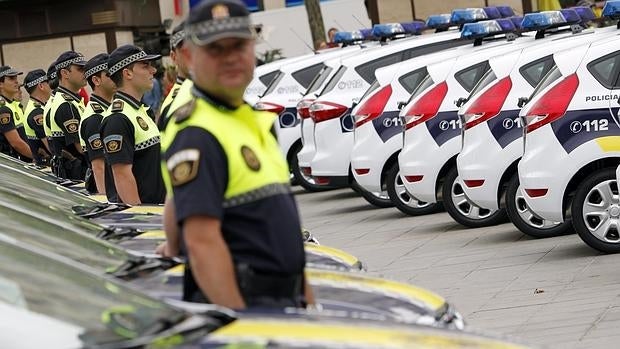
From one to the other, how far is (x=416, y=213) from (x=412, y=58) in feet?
7.16

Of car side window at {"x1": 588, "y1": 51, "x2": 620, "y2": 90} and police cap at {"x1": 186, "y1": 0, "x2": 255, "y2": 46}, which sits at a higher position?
police cap at {"x1": 186, "y1": 0, "x2": 255, "y2": 46}

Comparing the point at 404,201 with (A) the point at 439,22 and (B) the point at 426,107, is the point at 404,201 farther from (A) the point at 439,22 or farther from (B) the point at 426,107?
(A) the point at 439,22

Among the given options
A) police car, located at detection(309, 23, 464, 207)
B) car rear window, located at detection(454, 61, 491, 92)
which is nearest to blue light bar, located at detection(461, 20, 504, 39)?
police car, located at detection(309, 23, 464, 207)

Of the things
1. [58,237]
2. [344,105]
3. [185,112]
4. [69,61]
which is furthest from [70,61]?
[185,112]

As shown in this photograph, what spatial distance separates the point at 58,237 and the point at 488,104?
7.39m

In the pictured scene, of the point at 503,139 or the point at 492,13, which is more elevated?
the point at 492,13

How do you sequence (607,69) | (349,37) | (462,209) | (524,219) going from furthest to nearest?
(349,37) → (462,209) → (524,219) → (607,69)

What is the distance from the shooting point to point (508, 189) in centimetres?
1316

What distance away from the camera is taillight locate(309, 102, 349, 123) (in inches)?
693

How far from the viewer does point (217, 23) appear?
16.4ft

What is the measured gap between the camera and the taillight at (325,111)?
17.6 metres

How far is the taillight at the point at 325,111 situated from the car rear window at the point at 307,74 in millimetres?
2627

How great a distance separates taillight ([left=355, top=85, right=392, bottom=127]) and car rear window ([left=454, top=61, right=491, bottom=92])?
1437 millimetres

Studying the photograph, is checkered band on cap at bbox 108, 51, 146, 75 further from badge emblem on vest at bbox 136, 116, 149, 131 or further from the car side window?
the car side window
